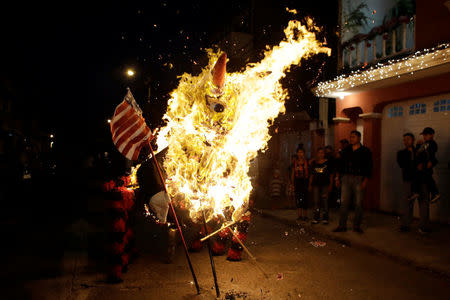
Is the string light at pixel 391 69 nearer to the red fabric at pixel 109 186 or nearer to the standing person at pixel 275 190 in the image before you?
the standing person at pixel 275 190

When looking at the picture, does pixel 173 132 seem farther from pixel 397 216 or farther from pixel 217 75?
pixel 397 216

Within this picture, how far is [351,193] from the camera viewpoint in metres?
Result: 7.80

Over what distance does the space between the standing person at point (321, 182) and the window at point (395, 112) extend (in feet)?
9.93

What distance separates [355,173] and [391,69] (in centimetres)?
320

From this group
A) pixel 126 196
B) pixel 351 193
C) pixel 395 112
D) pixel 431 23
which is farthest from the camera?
pixel 395 112

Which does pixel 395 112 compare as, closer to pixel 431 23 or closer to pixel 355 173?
pixel 431 23

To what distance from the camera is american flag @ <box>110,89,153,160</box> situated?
14.7ft

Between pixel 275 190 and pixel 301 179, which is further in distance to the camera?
pixel 275 190

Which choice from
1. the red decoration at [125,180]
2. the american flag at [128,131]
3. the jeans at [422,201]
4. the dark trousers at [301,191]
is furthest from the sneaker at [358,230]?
the american flag at [128,131]

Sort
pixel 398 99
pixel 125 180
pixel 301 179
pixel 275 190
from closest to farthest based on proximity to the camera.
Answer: pixel 125 180
pixel 301 179
pixel 398 99
pixel 275 190

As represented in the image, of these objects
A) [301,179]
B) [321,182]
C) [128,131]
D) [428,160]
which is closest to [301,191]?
[301,179]

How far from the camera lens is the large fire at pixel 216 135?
5.74 m

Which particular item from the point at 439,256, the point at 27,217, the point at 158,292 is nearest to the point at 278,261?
the point at 158,292

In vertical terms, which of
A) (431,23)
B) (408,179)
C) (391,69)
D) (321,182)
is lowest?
(321,182)
